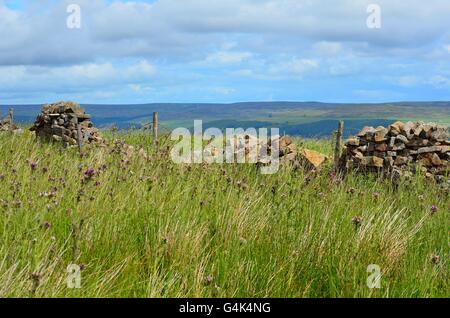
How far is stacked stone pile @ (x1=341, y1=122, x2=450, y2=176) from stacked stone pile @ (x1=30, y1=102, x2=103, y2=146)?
7.46 meters

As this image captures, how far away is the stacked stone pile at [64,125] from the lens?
1616cm

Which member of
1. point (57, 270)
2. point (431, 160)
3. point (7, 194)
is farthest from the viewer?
point (431, 160)

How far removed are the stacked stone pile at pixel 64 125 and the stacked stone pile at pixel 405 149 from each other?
24.5ft

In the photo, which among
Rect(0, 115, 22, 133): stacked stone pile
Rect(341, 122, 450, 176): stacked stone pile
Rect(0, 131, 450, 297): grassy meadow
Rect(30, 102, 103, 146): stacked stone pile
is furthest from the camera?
Rect(0, 115, 22, 133): stacked stone pile

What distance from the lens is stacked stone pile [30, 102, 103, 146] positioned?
16156 millimetres

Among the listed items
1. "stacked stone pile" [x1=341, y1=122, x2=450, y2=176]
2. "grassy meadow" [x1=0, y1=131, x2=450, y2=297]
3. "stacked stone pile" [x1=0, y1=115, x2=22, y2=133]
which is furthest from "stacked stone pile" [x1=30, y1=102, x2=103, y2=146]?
"grassy meadow" [x1=0, y1=131, x2=450, y2=297]

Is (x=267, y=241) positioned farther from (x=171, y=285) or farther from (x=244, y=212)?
(x=171, y=285)

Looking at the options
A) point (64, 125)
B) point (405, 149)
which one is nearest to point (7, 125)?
point (64, 125)

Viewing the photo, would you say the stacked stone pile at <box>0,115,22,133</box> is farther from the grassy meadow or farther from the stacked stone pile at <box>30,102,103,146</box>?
the grassy meadow

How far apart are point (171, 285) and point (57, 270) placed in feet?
2.93

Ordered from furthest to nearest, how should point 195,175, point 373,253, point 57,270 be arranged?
point 195,175 → point 373,253 → point 57,270

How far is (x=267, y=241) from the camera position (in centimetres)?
534

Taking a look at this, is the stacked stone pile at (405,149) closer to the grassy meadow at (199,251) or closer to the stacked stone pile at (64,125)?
the grassy meadow at (199,251)
